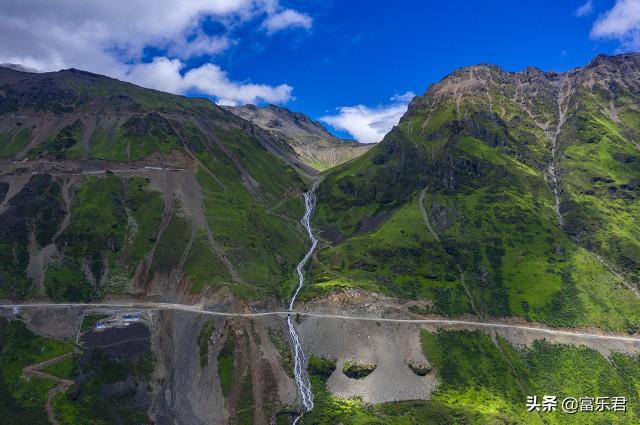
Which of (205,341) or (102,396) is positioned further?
(205,341)

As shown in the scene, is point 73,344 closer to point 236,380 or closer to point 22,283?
point 22,283

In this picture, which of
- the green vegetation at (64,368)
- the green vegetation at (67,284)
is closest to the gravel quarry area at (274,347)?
the green vegetation at (67,284)

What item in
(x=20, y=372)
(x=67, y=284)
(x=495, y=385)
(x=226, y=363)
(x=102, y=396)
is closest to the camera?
(x=102, y=396)

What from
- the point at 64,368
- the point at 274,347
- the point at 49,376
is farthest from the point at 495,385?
the point at 49,376

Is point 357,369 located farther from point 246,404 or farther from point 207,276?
point 207,276

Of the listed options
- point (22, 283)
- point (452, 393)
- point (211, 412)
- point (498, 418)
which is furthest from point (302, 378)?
point (22, 283)

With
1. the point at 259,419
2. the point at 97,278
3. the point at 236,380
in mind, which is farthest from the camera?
the point at 97,278
